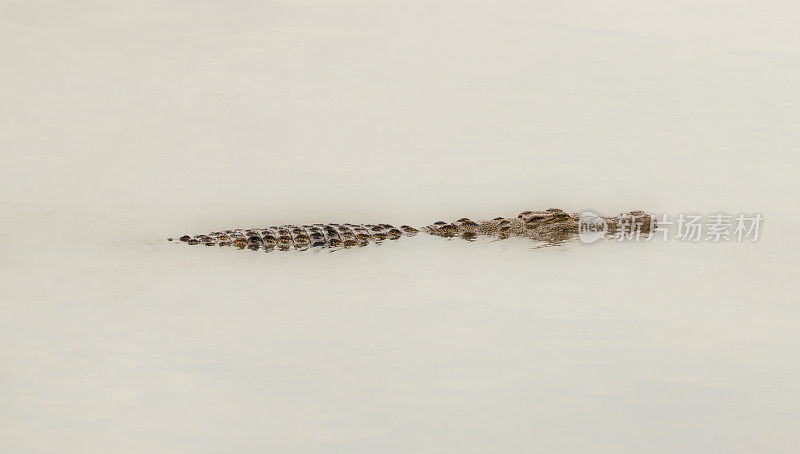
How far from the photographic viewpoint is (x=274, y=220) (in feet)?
14.1

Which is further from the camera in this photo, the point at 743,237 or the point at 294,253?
the point at 743,237

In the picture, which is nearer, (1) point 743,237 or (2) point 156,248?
(2) point 156,248

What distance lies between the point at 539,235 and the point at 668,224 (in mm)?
785

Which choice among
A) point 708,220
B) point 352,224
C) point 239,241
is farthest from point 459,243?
point 708,220

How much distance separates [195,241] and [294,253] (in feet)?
1.78

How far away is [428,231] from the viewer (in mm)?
4348

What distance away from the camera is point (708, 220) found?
4531 mm

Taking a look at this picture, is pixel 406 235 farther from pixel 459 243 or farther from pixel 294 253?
pixel 294 253

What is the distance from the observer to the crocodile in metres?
4.21

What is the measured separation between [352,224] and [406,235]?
0.31 meters

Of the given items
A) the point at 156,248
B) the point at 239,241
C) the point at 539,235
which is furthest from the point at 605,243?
the point at 156,248

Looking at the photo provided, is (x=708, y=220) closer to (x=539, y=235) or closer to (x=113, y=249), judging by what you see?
(x=539, y=235)

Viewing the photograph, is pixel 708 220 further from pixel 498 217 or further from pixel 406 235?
pixel 406 235

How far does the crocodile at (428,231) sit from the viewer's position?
4211 millimetres
